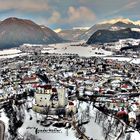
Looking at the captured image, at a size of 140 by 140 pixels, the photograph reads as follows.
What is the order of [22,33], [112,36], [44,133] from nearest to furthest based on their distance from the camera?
1. [44,133]
2. [112,36]
3. [22,33]

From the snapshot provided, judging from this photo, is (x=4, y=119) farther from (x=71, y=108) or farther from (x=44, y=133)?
(x=71, y=108)

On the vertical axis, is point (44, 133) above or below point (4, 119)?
below

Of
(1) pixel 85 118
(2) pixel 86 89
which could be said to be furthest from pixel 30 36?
(1) pixel 85 118

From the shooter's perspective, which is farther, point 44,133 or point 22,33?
point 22,33

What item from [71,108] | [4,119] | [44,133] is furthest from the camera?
A: [71,108]

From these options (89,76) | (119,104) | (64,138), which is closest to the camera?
(64,138)

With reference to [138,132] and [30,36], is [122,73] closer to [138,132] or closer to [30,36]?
[138,132]

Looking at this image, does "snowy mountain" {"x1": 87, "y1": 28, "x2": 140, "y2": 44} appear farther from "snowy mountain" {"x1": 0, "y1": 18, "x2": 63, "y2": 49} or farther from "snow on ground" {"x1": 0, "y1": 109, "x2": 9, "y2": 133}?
"snow on ground" {"x1": 0, "y1": 109, "x2": 9, "y2": 133}

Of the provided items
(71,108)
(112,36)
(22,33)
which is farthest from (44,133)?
(22,33)

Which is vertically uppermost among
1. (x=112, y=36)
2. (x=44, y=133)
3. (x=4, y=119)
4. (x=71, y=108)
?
(x=112, y=36)
